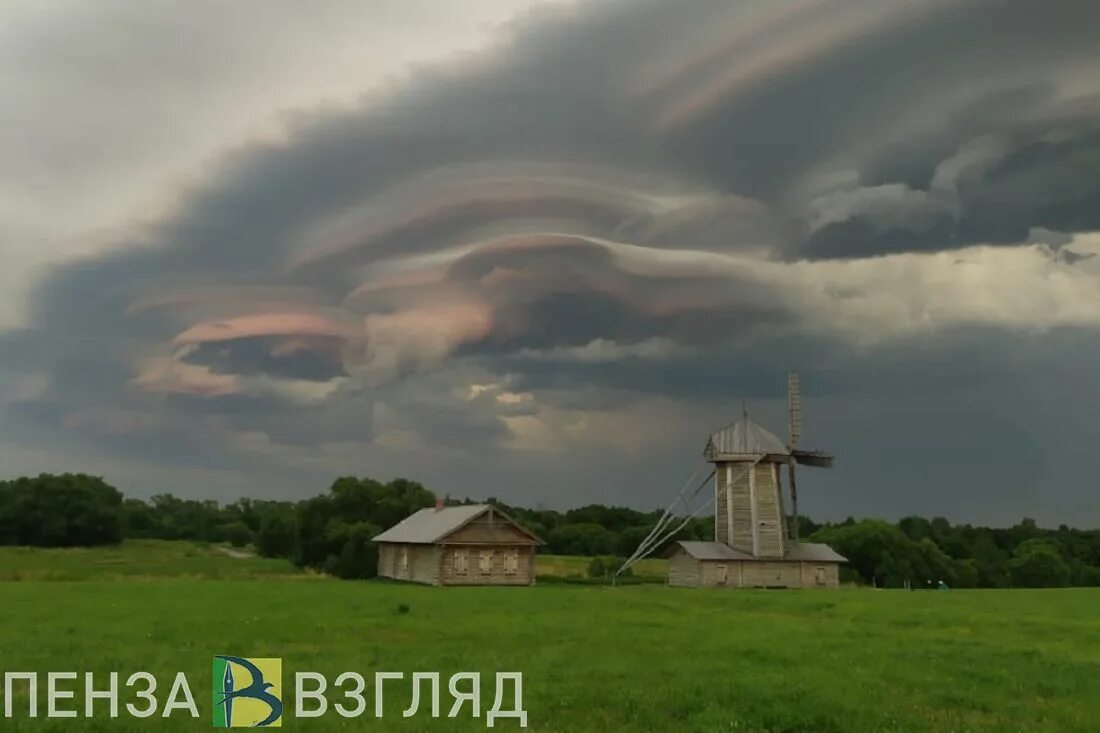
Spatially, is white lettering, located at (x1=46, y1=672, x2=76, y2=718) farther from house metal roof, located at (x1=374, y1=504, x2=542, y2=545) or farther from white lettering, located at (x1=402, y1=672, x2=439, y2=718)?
house metal roof, located at (x1=374, y1=504, x2=542, y2=545)

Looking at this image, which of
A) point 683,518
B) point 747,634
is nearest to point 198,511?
point 683,518

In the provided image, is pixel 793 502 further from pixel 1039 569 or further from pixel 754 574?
pixel 1039 569

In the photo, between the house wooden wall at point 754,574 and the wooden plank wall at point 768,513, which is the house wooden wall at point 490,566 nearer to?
the house wooden wall at point 754,574

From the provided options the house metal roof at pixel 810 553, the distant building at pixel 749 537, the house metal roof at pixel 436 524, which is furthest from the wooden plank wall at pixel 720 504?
the house metal roof at pixel 436 524

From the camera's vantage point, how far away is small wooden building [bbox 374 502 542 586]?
180 ft

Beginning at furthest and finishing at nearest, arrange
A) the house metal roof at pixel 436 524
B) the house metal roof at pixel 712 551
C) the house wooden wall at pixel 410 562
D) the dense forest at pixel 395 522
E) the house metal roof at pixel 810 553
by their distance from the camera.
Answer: the dense forest at pixel 395 522, the house metal roof at pixel 810 553, the house metal roof at pixel 712 551, the house metal roof at pixel 436 524, the house wooden wall at pixel 410 562

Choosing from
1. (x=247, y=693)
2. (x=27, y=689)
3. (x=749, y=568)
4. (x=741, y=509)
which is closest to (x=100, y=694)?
(x=27, y=689)

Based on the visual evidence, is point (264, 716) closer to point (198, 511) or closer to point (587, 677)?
point (587, 677)

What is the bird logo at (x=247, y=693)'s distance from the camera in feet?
46.1

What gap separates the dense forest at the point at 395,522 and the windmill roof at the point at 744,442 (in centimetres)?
1636

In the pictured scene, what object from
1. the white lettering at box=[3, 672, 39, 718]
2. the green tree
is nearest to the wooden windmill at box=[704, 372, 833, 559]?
the green tree

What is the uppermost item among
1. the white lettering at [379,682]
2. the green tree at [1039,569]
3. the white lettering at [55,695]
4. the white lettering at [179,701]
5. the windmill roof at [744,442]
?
the windmill roof at [744,442]

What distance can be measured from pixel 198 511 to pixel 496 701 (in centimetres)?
14592

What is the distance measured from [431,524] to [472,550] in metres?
4.51
